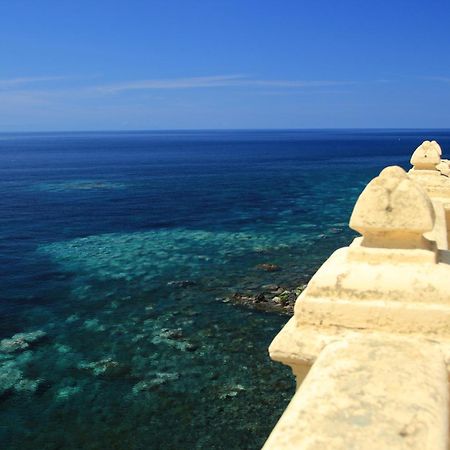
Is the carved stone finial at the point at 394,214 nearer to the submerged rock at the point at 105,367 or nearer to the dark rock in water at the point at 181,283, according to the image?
the submerged rock at the point at 105,367

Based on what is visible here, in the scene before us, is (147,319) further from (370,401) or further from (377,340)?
(370,401)

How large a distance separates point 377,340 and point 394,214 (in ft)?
3.56

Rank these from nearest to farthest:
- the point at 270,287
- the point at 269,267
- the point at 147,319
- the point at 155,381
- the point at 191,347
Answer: the point at 155,381, the point at 191,347, the point at 147,319, the point at 270,287, the point at 269,267

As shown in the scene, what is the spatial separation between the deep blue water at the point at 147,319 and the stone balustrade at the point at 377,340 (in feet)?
48.0

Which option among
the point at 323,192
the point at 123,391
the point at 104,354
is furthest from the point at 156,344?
the point at 323,192

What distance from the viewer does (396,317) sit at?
4.05 m

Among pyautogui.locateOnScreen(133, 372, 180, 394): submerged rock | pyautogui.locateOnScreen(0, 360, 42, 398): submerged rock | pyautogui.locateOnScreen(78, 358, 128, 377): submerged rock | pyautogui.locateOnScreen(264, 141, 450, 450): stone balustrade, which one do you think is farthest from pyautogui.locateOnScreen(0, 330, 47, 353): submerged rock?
pyautogui.locateOnScreen(264, 141, 450, 450): stone balustrade

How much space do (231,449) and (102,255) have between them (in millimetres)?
25166

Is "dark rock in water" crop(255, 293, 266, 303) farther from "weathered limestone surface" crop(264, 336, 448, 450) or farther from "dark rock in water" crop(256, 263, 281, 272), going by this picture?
"weathered limestone surface" crop(264, 336, 448, 450)

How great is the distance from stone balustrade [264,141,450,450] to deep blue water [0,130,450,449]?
576 inches

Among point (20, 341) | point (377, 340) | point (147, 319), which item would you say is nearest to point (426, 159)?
point (377, 340)

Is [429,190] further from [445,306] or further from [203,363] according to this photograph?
[203,363]

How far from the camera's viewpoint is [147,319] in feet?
88.8

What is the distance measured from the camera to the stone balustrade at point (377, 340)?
10.2 feet
